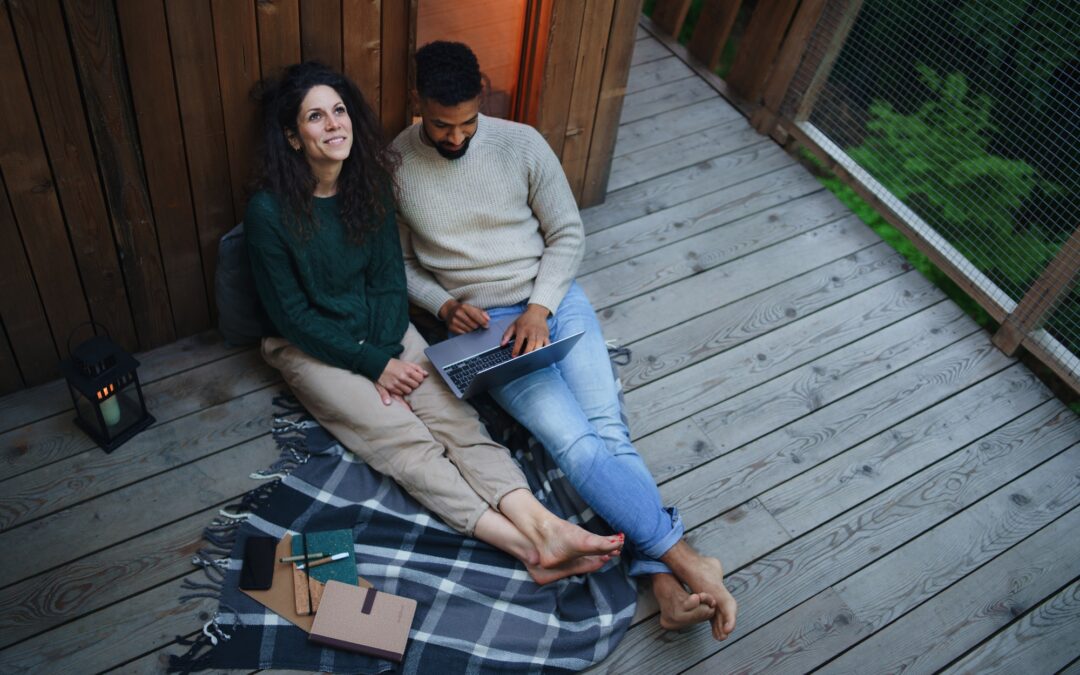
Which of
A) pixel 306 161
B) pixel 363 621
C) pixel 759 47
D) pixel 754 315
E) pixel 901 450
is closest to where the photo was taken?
pixel 363 621

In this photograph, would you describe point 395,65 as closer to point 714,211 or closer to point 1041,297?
point 714,211

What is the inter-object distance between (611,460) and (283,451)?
0.91 metres

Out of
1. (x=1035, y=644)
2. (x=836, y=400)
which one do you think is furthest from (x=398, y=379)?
(x=1035, y=644)

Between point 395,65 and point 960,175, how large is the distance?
207cm

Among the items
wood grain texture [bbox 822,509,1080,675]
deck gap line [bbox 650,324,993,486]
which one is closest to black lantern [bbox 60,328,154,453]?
deck gap line [bbox 650,324,993,486]

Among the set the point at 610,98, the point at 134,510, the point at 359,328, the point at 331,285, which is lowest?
the point at 134,510

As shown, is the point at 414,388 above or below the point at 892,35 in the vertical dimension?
below

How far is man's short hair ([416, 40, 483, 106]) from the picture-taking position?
2.31 m

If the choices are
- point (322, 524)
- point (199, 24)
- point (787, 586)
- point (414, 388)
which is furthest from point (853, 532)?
point (199, 24)

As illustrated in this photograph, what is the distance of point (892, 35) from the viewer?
3.38m

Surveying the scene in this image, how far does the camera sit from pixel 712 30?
398 cm

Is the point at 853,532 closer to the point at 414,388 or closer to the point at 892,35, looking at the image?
the point at 414,388

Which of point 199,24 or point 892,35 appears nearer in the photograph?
point 199,24

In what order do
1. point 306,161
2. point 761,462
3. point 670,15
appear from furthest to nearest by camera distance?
1. point 670,15
2. point 761,462
3. point 306,161
